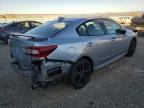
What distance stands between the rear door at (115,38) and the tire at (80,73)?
122cm

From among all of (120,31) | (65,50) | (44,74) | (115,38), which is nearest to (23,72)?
(44,74)

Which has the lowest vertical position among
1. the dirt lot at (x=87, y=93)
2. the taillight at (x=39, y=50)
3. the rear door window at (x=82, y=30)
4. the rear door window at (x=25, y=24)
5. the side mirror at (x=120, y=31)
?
the dirt lot at (x=87, y=93)

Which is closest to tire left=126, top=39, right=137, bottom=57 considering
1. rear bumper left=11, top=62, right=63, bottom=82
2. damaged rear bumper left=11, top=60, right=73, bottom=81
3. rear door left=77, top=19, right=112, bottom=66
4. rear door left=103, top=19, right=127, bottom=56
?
rear door left=103, top=19, right=127, bottom=56

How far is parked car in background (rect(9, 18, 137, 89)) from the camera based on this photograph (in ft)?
15.2

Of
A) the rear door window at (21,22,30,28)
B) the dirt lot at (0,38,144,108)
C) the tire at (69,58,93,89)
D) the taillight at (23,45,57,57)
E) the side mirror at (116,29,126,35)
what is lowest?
the dirt lot at (0,38,144,108)

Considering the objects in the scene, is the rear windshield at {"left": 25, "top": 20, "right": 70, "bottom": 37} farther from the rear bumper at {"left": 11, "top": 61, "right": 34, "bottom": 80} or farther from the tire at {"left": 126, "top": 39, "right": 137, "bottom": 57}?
the tire at {"left": 126, "top": 39, "right": 137, "bottom": 57}

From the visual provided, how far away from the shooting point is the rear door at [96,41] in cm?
549

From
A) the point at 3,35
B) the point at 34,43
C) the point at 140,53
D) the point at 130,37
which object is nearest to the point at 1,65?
the point at 34,43

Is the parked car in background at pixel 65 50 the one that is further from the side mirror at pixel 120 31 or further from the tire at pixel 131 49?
the tire at pixel 131 49

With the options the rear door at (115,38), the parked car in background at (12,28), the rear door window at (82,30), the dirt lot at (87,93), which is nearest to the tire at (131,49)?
the rear door at (115,38)

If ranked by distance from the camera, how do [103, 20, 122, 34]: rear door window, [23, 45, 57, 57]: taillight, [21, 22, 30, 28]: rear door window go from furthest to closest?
[21, 22, 30, 28]: rear door window
[103, 20, 122, 34]: rear door window
[23, 45, 57, 57]: taillight

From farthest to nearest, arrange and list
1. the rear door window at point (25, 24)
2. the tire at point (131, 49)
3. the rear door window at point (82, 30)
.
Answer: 1. the rear door window at point (25, 24)
2. the tire at point (131, 49)
3. the rear door window at point (82, 30)

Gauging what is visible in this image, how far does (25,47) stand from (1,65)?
3.34m

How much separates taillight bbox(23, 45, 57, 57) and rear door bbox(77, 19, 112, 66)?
1021 mm
